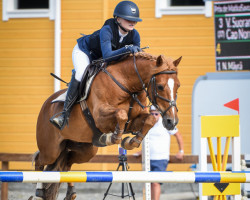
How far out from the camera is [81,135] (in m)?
5.92

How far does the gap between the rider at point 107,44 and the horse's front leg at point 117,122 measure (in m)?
0.59

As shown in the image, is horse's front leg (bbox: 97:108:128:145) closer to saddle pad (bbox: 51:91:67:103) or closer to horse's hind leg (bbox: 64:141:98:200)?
saddle pad (bbox: 51:91:67:103)

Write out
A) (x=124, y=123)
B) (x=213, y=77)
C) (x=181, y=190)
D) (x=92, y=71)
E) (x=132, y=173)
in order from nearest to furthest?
(x=132, y=173) → (x=124, y=123) → (x=92, y=71) → (x=213, y=77) → (x=181, y=190)

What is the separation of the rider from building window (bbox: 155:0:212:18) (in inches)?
190

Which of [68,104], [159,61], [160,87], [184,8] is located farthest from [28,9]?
[160,87]

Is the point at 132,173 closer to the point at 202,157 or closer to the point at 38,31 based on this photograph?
the point at 202,157

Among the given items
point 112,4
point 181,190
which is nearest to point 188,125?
point 181,190

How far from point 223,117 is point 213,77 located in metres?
2.78

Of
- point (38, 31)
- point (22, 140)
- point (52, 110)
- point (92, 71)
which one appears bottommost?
point (22, 140)

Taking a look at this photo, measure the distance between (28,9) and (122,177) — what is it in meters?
7.27

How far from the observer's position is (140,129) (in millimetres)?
5488

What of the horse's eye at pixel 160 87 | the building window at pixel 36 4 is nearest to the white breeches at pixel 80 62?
the horse's eye at pixel 160 87

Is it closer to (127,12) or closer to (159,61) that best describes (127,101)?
(159,61)

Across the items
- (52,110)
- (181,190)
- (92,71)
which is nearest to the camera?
(92,71)
